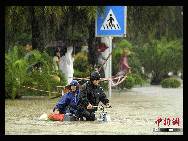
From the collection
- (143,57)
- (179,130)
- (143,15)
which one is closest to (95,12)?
(143,15)

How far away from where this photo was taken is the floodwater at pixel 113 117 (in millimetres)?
10789

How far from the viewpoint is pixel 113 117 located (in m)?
13.0

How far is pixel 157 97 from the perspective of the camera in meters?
18.3

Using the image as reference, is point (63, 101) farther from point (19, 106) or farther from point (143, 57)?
point (143, 57)

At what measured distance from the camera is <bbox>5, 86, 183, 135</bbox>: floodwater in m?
10.8

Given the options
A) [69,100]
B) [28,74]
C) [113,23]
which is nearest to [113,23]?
[113,23]

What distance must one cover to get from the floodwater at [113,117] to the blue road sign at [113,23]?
6.02 feet

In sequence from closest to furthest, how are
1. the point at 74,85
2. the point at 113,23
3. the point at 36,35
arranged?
the point at 74,85 → the point at 113,23 → the point at 36,35

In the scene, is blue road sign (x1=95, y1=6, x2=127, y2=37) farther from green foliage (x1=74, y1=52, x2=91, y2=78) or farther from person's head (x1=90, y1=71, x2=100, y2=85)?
person's head (x1=90, y1=71, x2=100, y2=85)

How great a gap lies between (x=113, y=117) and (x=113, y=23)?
4.34 meters

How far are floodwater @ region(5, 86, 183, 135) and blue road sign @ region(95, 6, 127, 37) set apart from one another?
1.83m

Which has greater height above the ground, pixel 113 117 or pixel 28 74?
pixel 28 74

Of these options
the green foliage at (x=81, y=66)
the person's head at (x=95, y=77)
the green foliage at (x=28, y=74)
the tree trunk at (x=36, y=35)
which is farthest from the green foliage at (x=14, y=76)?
the person's head at (x=95, y=77)

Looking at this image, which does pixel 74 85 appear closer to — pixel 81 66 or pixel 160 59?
pixel 81 66
